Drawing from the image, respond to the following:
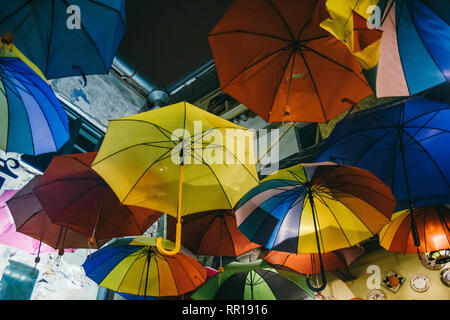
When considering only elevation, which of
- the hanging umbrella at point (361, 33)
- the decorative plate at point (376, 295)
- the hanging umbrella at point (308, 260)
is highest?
the hanging umbrella at point (361, 33)

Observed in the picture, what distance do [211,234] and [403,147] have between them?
305 centimetres

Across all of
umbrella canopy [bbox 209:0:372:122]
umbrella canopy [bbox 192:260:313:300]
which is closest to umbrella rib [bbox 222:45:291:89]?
umbrella canopy [bbox 209:0:372:122]

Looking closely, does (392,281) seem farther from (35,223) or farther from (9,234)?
(9,234)

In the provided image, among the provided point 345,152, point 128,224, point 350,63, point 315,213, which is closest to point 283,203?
point 315,213

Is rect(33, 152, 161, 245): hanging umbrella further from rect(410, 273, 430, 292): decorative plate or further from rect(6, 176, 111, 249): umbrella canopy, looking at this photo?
rect(410, 273, 430, 292): decorative plate

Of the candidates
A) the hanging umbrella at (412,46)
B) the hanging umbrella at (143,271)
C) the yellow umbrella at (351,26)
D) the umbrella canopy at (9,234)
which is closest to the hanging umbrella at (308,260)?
the hanging umbrella at (143,271)

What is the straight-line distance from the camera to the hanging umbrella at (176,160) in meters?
3.59

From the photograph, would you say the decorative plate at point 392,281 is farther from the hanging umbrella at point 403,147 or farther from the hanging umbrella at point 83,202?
the hanging umbrella at point 83,202

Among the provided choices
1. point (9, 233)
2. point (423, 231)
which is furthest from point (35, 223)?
point (423, 231)

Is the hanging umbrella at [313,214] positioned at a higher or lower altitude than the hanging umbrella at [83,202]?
lower

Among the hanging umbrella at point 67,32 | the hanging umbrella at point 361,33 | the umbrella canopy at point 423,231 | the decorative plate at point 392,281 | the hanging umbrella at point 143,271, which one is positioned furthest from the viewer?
the decorative plate at point 392,281

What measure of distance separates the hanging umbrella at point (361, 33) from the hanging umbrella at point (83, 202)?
3364 millimetres

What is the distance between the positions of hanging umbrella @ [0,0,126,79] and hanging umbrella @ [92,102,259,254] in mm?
772

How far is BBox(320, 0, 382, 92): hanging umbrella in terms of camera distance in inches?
99.4
